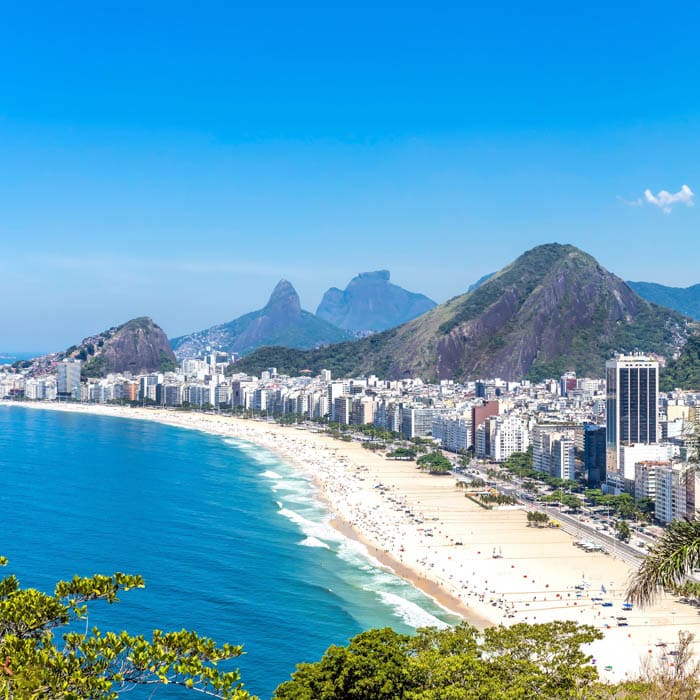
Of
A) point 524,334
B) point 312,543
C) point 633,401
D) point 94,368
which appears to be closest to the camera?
point 312,543

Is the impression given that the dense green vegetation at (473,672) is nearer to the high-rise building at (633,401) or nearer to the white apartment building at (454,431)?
the high-rise building at (633,401)

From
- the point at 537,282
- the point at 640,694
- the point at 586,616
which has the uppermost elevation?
the point at 537,282

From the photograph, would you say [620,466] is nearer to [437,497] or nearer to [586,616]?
[437,497]

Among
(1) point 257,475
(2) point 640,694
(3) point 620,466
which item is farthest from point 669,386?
(2) point 640,694

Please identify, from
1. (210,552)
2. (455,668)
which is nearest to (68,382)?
(210,552)

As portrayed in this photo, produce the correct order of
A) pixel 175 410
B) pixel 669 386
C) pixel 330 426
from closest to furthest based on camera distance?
pixel 330 426, pixel 669 386, pixel 175 410

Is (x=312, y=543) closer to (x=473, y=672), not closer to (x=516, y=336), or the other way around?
(x=473, y=672)

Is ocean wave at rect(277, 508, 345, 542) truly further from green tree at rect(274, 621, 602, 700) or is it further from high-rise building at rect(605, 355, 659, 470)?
green tree at rect(274, 621, 602, 700)
